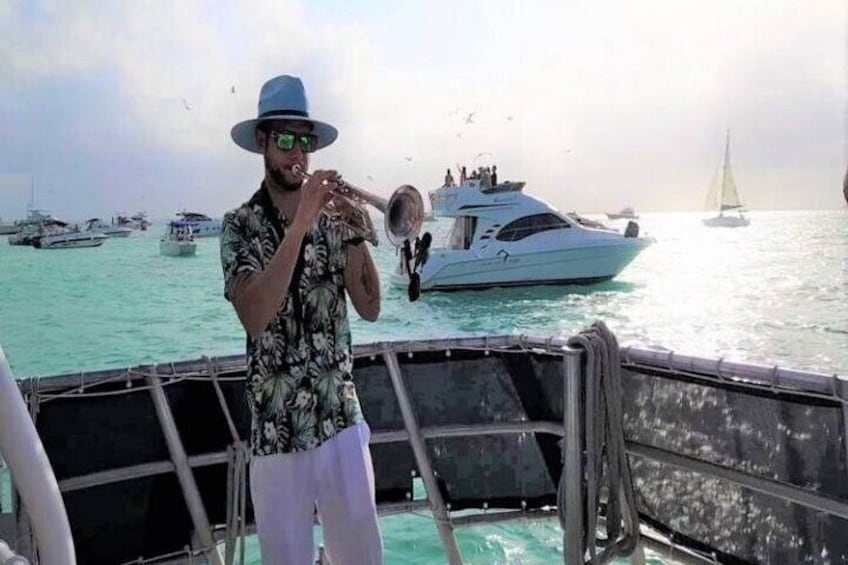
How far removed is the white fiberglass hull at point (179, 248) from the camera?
218ft

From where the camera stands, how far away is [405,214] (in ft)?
8.33

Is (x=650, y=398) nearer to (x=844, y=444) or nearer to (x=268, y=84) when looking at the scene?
(x=844, y=444)

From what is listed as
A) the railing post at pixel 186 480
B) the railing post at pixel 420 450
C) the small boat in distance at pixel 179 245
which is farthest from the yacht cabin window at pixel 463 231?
the small boat in distance at pixel 179 245

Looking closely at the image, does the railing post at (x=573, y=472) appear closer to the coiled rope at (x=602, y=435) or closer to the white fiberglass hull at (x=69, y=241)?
the coiled rope at (x=602, y=435)

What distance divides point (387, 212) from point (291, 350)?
0.65 meters

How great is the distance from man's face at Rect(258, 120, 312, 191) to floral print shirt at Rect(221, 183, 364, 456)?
0.06 meters

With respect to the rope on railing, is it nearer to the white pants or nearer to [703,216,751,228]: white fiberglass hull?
the white pants

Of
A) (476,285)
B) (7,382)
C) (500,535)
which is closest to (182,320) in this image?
(476,285)

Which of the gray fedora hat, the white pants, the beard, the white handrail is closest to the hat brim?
the gray fedora hat

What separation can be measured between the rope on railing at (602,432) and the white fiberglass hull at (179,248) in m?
67.2

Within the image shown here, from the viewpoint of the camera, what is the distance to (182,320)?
25.9m

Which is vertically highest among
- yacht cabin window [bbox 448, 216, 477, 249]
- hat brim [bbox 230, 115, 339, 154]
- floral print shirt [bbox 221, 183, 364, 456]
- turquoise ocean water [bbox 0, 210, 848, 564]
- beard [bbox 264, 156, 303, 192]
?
yacht cabin window [bbox 448, 216, 477, 249]

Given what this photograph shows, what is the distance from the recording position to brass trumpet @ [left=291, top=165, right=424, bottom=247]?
2.26 m

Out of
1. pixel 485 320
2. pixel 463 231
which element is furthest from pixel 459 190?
pixel 485 320
